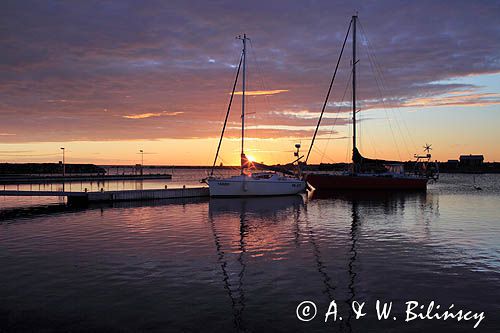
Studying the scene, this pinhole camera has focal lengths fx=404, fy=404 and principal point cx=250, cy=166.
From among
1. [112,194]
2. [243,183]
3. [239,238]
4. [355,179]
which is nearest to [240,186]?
[243,183]

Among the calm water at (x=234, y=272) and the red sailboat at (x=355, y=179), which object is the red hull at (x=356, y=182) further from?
the calm water at (x=234, y=272)

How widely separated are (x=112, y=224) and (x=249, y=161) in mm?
26494

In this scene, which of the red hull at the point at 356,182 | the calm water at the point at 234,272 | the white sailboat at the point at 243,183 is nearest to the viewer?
the calm water at the point at 234,272

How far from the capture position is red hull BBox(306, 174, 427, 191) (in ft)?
203

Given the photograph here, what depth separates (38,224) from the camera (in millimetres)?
28000

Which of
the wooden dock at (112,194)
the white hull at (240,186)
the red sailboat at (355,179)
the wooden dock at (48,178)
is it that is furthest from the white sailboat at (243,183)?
the wooden dock at (48,178)

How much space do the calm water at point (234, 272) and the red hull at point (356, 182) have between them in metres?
31.8

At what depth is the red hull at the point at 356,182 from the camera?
61875mm

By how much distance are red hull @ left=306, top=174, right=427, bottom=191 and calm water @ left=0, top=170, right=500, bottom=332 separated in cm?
3182

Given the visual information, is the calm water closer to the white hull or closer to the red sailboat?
the white hull

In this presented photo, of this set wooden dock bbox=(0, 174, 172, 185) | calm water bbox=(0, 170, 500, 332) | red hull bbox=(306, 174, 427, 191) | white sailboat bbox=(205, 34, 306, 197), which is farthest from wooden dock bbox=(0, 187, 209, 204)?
wooden dock bbox=(0, 174, 172, 185)

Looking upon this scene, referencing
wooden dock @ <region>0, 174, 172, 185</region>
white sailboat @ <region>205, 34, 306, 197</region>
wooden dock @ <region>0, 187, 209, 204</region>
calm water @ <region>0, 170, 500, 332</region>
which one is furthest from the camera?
wooden dock @ <region>0, 174, 172, 185</region>

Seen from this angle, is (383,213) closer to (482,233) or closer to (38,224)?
(482,233)

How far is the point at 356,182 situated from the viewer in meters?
62.1
